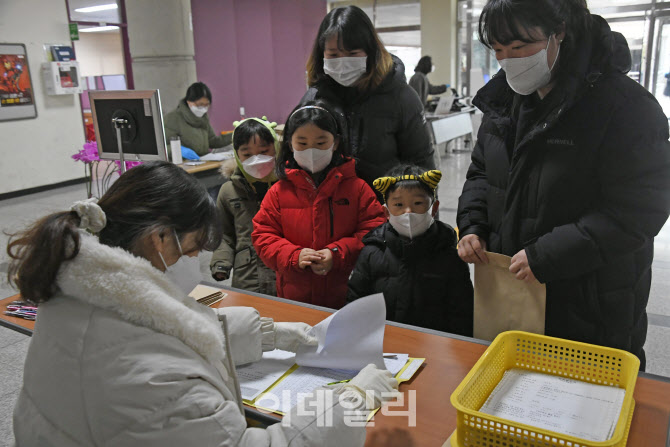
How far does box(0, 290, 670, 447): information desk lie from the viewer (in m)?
1.08

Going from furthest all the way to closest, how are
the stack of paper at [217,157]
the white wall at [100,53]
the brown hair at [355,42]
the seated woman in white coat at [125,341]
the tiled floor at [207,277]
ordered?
the white wall at [100,53], the stack of paper at [217,157], the tiled floor at [207,277], the brown hair at [355,42], the seated woman in white coat at [125,341]

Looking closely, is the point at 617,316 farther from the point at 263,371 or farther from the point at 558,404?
the point at 263,371

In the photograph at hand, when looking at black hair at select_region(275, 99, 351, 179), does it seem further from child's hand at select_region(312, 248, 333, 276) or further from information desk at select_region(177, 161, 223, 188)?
information desk at select_region(177, 161, 223, 188)

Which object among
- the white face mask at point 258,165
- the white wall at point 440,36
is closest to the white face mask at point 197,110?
the white face mask at point 258,165

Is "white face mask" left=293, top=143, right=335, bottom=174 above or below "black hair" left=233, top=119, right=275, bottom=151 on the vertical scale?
below

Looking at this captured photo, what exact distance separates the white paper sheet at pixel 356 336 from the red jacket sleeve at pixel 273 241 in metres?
0.63

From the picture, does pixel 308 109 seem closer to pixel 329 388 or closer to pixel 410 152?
pixel 410 152

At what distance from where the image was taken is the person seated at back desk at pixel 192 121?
198 inches

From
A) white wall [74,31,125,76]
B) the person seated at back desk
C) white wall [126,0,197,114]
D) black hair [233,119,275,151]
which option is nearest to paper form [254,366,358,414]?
black hair [233,119,275,151]

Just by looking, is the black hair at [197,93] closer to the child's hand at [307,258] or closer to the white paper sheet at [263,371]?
the child's hand at [307,258]

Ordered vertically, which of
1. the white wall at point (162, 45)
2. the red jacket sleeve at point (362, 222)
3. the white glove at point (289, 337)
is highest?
the white wall at point (162, 45)

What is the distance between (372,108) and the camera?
213cm

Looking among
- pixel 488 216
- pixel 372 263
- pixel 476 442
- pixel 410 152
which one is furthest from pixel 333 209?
pixel 476 442

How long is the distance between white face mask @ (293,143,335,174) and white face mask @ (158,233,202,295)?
0.85 m
